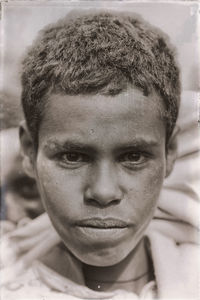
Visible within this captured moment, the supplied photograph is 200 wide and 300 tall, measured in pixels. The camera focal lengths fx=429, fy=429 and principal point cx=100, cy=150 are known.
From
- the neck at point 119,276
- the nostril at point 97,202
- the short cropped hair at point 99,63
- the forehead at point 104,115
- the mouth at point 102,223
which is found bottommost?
the neck at point 119,276

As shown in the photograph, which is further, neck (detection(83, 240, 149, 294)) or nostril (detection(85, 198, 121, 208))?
neck (detection(83, 240, 149, 294))

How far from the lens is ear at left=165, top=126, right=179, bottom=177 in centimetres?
112

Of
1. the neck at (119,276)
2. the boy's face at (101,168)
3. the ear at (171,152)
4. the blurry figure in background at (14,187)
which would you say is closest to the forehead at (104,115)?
the boy's face at (101,168)

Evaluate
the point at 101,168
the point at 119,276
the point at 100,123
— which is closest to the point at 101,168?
the point at 101,168

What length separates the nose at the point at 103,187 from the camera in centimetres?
100

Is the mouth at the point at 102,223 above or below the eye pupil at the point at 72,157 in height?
below

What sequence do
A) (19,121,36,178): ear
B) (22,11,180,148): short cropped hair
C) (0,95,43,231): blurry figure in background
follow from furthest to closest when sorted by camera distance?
(0,95,43,231): blurry figure in background → (19,121,36,178): ear → (22,11,180,148): short cropped hair

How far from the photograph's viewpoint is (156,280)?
1164 millimetres

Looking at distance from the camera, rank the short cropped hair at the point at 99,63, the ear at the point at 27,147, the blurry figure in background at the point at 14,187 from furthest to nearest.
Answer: the blurry figure in background at the point at 14,187 < the ear at the point at 27,147 < the short cropped hair at the point at 99,63

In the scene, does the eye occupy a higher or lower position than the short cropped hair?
lower

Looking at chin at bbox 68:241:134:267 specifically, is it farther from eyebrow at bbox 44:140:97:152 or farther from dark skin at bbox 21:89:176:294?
eyebrow at bbox 44:140:97:152

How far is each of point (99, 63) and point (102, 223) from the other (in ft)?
1.23

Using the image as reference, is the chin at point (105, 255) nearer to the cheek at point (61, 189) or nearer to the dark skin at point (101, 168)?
the dark skin at point (101, 168)

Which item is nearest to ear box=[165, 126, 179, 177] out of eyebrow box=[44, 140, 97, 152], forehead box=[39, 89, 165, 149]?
forehead box=[39, 89, 165, 149]
